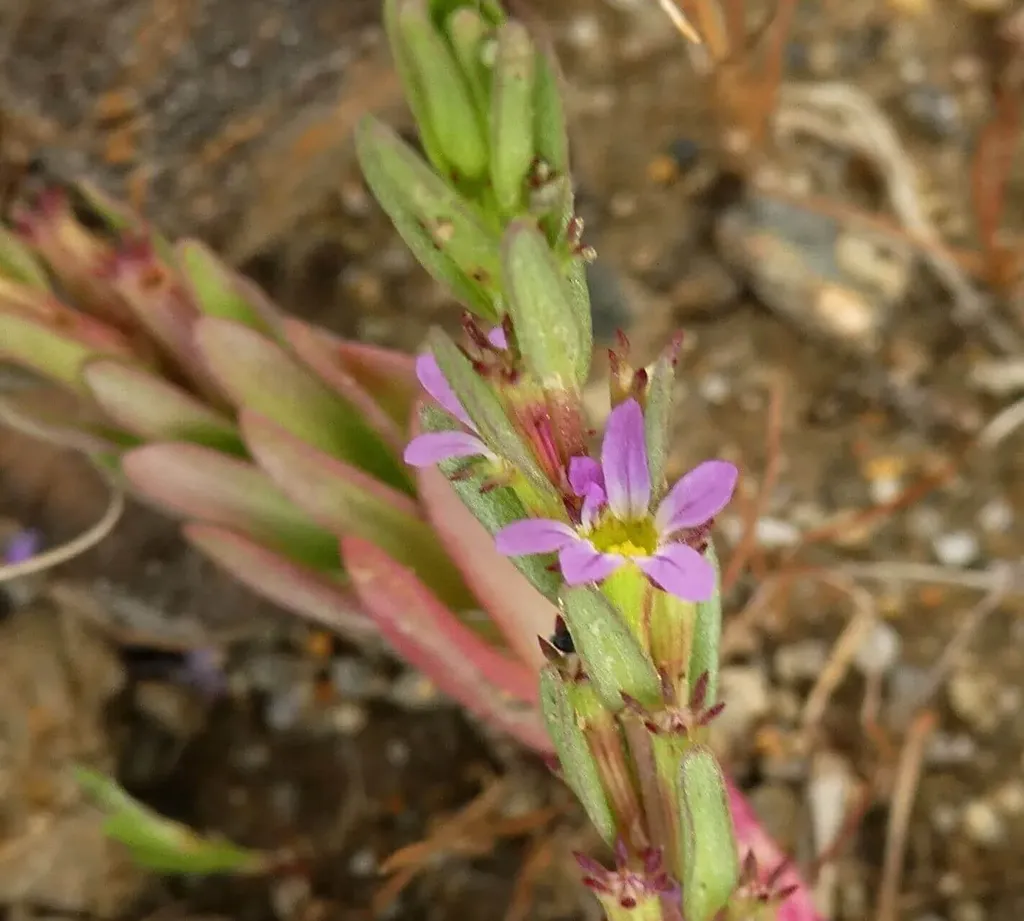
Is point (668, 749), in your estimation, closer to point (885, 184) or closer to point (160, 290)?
point (160, 290)

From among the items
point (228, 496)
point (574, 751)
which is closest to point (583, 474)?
point (574, 751)

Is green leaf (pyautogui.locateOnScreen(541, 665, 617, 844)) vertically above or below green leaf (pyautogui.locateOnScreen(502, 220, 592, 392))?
below

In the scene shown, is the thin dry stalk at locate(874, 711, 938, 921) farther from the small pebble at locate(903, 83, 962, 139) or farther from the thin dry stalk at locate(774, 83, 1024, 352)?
the small pebble at locate(903, 83, 962, 139)

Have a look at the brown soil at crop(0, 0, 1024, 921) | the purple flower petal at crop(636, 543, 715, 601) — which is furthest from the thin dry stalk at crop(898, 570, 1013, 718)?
the purple flower petal at crop(636, 543, 715, 601)

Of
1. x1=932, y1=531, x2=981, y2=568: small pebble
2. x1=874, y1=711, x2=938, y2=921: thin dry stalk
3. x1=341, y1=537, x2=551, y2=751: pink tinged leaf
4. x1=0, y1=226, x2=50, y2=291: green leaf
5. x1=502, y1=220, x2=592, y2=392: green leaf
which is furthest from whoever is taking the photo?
x1=932, y1=531, x2=981, y2=568: small pebble

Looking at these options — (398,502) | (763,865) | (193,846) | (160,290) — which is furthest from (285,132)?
(763,865)

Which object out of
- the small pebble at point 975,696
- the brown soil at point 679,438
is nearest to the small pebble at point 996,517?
the brown soil at point 679,438

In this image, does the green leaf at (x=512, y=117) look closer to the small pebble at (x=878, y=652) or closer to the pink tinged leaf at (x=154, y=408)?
the pink tinged leaf at (x=154, y=408)
